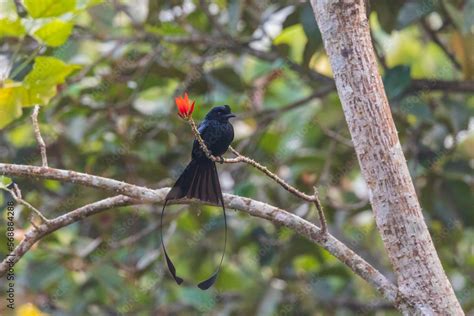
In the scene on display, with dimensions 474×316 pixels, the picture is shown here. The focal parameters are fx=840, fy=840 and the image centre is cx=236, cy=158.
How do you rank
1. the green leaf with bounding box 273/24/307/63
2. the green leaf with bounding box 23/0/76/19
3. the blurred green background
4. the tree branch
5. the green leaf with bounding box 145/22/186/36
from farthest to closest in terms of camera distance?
the green leaf with bounding box 273/24/307/63 → the blurred green background → the green leaf with bounding box 145/22/186/36 → the green leaf with bounding box 23/0/76/19 → the tree branch

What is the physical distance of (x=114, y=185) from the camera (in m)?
2.27

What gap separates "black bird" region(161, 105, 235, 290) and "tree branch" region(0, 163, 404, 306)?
3.0 inches

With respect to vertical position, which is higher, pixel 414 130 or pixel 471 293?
pixel 414 130

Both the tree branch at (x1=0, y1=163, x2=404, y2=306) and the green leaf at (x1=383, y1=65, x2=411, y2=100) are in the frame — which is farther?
the green leaf at (x1=383, y1=65, x2=411, y2=100)

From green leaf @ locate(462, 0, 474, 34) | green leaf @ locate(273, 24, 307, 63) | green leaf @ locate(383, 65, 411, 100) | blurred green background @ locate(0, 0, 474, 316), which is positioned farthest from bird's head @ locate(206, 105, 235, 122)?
green leaf @ locate(273, 24, 307, 63)

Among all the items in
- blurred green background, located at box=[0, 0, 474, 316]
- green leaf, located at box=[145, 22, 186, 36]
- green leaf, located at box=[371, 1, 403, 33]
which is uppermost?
green leaf, located at box=[371, 1, 403, 33]

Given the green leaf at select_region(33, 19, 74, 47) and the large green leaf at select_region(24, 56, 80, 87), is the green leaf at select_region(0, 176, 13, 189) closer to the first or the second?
the large green leaf at select_region(24, 56, 80, 87)

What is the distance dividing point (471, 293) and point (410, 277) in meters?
2.30

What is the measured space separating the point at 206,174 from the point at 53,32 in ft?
2.56

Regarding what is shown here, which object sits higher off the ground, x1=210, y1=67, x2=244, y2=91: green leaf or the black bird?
x1=210, y1=67, x2=244, y2=91: green leaf

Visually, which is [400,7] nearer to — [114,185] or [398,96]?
[398,96]

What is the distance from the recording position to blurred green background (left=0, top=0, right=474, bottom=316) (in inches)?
153

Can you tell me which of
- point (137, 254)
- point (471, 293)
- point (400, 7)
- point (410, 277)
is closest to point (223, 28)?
point (400, 7)

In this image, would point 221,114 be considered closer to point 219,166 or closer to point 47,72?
point 47,72
